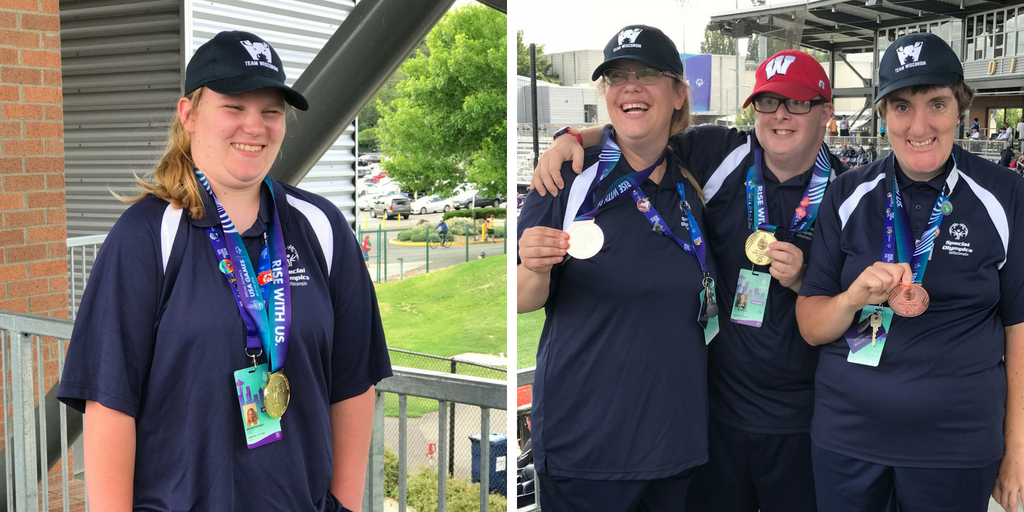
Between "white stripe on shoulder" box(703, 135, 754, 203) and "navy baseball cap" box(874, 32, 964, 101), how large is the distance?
42cm

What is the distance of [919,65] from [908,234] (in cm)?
45

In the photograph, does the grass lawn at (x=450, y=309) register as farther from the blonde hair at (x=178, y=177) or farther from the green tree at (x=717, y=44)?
the blonde hair at (x=178, y=177)

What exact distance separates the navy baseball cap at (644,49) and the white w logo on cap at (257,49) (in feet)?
3.14

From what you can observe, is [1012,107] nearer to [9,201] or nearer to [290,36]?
[9,201]

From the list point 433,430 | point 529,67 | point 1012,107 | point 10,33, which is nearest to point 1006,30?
point 1012,107

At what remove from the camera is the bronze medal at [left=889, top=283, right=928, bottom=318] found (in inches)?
78.2

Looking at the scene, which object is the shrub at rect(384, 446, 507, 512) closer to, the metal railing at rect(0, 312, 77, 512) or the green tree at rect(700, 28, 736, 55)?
the metal railing at rect(0, 312, 77, 512)

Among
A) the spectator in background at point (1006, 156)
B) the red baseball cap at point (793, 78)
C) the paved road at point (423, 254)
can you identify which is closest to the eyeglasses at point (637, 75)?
the red baseball cap at point (793, 78)

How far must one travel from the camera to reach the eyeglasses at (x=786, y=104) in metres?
2.29

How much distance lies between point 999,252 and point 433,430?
45.0 ft

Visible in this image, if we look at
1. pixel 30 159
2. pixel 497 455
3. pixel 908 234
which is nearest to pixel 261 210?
pixel 908 234

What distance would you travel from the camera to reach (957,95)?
83.2 inches

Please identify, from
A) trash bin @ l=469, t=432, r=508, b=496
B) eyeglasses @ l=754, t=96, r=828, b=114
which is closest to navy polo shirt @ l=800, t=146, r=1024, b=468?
eyeglasses @ l=754, t=96, r=828, b=114

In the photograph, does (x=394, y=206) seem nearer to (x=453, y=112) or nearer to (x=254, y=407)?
(x=453, y=112)
